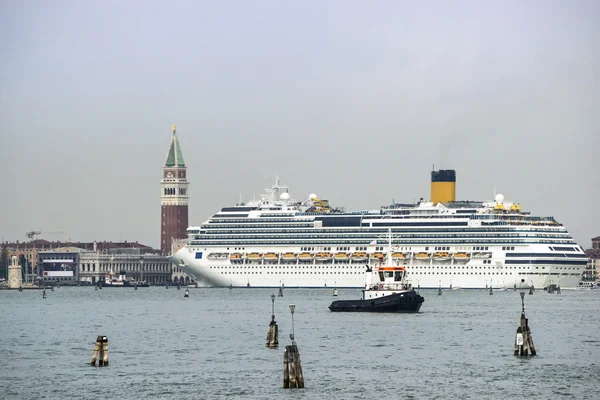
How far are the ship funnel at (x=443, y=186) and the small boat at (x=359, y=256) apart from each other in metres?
14.1

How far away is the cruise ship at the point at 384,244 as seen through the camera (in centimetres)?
14412

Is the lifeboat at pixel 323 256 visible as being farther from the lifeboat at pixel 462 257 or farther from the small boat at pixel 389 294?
the small boat at pixel 389 294

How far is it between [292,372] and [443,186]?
383 ft

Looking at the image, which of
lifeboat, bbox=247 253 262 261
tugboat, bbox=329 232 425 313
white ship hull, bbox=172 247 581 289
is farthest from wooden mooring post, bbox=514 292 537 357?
lifeboat, bbox=247 253 262 261

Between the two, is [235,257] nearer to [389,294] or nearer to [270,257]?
[270,257]

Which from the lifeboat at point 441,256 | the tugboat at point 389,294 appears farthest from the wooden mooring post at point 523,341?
the lifeboat at point 441,256

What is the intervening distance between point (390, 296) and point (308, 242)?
72.4m

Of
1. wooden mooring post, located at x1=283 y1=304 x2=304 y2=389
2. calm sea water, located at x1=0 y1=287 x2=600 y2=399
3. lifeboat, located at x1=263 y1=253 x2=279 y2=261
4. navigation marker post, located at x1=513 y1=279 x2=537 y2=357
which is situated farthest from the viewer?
lifeboat, located at x1=263 y1=253 x2=279 y2=261

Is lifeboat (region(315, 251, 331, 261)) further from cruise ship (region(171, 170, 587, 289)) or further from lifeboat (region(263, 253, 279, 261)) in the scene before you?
lifeboat (region(263, 253, 279, 261))

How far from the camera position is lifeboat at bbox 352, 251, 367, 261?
149875 mm

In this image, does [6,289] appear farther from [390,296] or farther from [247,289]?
[390,296]

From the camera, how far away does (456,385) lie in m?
47.6

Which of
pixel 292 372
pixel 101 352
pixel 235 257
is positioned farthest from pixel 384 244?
pixel 292 372

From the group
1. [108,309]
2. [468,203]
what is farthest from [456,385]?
[468,203]
